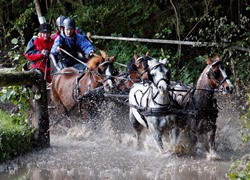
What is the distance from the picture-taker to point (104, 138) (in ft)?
34.5

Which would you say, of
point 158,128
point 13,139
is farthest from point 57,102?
point 158,128

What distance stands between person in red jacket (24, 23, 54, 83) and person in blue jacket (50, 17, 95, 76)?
0.74 ft

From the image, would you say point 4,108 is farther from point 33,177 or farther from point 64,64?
point 33,177

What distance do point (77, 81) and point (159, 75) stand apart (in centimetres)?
269

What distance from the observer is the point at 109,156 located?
9172mm

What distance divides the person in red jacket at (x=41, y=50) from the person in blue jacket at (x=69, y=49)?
0.74 feet

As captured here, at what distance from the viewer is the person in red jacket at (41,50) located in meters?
12.1

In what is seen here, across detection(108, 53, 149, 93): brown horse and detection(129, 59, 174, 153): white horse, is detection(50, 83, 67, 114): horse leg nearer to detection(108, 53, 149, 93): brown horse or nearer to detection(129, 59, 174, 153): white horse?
detection(108, 53, 149, 93): brown horse

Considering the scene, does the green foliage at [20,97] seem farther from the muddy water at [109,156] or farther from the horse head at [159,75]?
the horse head at [159,75]

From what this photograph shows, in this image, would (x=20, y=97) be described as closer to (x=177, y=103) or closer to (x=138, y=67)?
(x=138, y=67)

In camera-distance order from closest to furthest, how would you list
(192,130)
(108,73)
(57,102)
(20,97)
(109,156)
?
(192,130)
(109,156)
(20,97)
(108,73)
(57,102)

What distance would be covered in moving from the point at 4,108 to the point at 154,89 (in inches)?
199

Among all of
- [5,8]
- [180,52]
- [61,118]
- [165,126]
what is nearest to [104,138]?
[61,118]

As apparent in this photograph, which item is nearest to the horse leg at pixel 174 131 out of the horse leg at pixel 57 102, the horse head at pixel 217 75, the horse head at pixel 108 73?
the horse head at pixel 217 75
